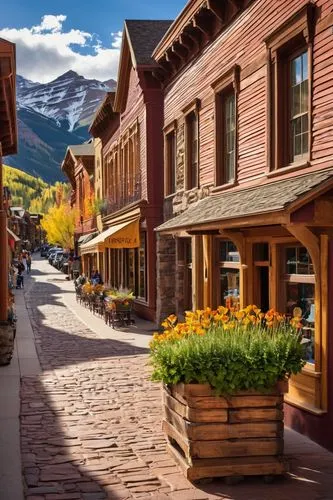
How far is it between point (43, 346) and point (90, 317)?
715cm

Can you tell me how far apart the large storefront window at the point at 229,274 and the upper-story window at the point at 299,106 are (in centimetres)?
282

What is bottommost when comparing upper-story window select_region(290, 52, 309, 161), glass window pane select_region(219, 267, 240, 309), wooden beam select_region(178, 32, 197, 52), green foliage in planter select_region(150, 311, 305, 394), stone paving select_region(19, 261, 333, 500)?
stone paving select_region(19, 261, 333, 500)

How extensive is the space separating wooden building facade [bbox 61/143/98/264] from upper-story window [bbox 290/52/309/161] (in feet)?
83.1

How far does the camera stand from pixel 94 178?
128ft

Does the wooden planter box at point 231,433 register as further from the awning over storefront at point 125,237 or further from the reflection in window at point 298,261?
the awning over storefront at point 125,237

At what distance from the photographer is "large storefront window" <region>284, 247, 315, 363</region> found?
29.2 feet

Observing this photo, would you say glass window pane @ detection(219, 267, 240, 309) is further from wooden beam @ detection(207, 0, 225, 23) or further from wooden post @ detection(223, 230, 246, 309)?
wooden beam @ detection(207, 0, 225, 23)

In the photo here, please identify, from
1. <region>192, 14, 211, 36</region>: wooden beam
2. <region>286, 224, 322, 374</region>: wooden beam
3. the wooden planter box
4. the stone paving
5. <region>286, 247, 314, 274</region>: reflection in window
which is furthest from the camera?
<region>192, 14, 211, 36</region>: wooden beam

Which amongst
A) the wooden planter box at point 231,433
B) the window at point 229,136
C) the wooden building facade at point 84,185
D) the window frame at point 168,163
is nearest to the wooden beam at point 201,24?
the window at point 229,136

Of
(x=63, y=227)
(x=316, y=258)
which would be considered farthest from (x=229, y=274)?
(x=63, y=227)

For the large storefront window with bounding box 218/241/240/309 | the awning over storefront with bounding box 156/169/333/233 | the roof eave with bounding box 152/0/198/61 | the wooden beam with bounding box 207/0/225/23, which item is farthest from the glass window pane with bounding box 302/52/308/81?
the roof eave with bounding box 152/0/198/61

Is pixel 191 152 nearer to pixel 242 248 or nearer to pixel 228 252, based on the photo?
pixel 228 252

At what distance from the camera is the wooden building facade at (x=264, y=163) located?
26.5ft

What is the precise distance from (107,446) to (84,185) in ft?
124
